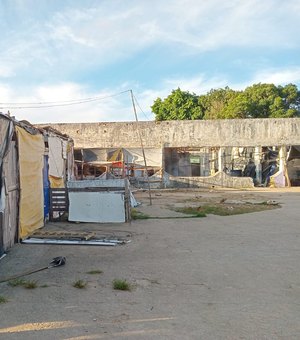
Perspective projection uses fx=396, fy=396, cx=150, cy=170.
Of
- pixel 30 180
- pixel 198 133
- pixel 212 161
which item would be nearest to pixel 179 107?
pixel 212 161

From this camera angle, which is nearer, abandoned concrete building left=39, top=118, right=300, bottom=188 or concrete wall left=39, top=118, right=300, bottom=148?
abandoned concrete building left=39, top=118, right=300, bottom=188

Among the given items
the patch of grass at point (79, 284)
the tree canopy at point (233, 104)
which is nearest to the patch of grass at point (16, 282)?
the patch of grass at point (79, 284)

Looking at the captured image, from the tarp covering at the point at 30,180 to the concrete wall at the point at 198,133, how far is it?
1935 centimetres

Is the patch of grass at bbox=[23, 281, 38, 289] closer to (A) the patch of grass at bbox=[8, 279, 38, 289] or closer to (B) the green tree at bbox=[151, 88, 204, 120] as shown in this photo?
(A) the patch of grass at bbox=[8, 279, 38, 289]

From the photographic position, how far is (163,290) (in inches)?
203

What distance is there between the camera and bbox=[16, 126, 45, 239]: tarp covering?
8.58 meters

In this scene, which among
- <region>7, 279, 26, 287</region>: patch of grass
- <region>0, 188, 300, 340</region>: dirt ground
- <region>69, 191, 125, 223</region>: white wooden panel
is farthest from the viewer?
<region>69, 191, 125, 223</region>: white wooden panel

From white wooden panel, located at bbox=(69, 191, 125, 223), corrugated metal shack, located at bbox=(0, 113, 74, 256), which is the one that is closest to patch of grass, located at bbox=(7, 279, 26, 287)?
corrugated metal shack, located at bbox=(0, 113, 74, 256)

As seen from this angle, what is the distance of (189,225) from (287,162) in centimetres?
2171

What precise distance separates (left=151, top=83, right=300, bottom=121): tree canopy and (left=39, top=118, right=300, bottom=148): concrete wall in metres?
10.1

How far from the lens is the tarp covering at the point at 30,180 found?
28.1 feet

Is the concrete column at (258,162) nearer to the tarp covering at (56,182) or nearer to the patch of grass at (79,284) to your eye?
the tarp covering at (56,182)

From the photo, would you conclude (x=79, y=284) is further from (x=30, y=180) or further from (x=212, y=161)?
(x=212, y=161)

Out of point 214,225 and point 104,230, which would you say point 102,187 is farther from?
point 214,225
